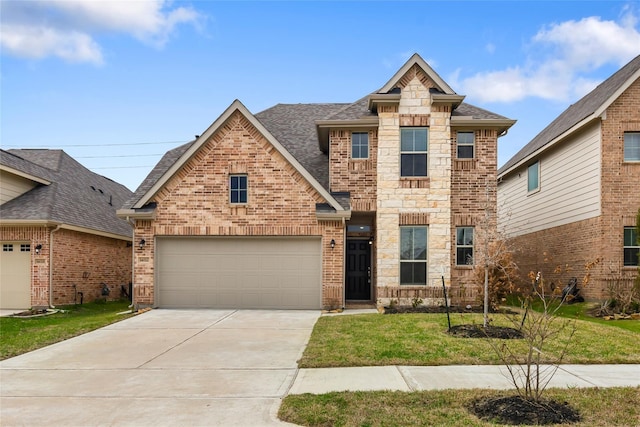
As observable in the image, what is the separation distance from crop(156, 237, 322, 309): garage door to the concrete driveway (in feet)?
10.0

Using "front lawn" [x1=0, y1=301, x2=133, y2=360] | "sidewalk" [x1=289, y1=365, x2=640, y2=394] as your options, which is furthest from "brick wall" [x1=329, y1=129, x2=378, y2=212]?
"sidewalk" [x1=289, y1=365, x2=640, y2=394]

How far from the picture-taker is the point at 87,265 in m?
20.4

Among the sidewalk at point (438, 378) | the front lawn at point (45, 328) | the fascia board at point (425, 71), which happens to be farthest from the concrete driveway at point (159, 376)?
the fascia board at point (425, 71)

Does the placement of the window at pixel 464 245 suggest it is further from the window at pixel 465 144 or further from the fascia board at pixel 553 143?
the fascia board at pixel 553 143

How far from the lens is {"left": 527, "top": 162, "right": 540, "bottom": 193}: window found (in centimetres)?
2227

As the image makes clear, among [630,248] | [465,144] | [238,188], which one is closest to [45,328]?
[238,188]

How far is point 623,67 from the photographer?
63.7 ft

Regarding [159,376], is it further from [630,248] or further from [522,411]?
[630,248]

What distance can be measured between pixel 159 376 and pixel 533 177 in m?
19.2

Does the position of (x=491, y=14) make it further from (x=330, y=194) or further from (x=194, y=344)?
(x=194, y=344)

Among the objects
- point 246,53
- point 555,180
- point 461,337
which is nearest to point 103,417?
point 461,337

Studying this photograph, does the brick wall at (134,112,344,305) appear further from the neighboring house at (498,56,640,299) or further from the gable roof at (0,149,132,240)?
the neighboring house at (498,56,640,299)

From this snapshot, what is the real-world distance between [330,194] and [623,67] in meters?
12.1

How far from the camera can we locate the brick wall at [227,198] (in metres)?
16.7
